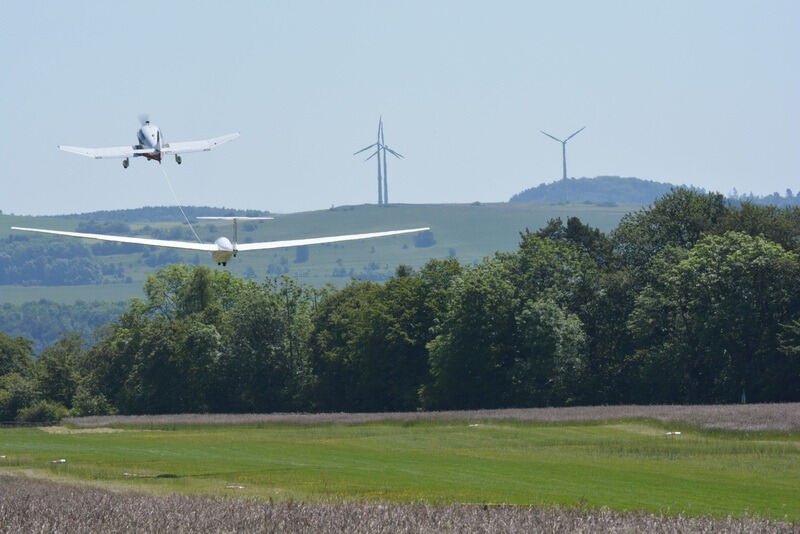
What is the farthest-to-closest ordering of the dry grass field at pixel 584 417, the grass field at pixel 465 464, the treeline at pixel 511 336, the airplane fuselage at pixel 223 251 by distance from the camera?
the treeline at pixel 511 336 → the dry grass field at pixel 584 417 → the airplane fuselage at pixel 223 251 → the grass field at pixel 465 464

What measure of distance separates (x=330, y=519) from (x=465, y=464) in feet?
91.3

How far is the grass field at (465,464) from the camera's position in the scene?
42.7 metres

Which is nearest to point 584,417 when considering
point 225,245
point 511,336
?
point 511,336

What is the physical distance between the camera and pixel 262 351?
129 metres

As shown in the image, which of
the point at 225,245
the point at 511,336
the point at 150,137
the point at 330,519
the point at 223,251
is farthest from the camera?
the point at 511,336

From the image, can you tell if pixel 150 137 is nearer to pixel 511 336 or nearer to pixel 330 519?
pixel 330 519

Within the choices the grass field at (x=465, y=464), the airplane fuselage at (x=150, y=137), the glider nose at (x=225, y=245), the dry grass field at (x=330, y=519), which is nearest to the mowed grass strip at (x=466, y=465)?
the grass field at (x=465, y=464)

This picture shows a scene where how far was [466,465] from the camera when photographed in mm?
55375

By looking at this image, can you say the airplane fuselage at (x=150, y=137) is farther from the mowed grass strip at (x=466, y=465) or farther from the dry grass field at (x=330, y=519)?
the dry grass field at (x=330, y=519)

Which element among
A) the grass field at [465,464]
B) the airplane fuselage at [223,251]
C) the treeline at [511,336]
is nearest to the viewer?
the grass field at [465,464]

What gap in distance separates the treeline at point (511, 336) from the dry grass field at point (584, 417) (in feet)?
52.8

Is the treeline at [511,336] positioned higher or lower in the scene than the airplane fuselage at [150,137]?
lower

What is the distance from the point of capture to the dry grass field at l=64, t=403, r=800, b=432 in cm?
6862

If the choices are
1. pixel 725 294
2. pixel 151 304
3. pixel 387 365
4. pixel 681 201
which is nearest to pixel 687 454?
pixel 725 294
